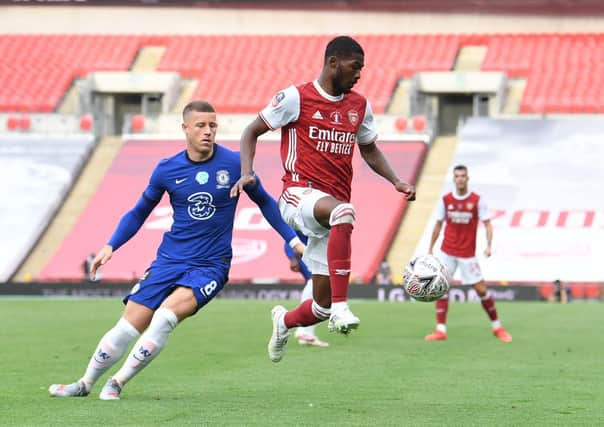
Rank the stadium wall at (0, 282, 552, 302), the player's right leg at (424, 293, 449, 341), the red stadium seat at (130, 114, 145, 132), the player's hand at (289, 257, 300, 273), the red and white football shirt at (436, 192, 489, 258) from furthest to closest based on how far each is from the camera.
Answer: the red stadium seat at (130, 114, 145, 132) < the stadium wall at (0, 282, 552, 302) < the red and white football shirt at (436, 192, 489, 258) < the player's right leg at (424, 293, 449, 341) < the player's hand at (289, 257, 300, 273)

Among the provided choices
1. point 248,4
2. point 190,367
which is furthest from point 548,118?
point 190,367

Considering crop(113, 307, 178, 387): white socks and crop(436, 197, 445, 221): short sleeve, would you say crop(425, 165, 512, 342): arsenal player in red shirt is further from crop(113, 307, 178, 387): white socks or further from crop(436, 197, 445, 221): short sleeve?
crop(113, 307, 178, 387): white socks

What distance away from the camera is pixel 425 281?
895 cm

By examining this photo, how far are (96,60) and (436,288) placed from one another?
Answer: 36.0 m

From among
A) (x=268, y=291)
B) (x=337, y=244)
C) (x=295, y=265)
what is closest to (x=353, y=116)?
(x=337, y=244)

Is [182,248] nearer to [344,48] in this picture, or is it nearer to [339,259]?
[339,259]

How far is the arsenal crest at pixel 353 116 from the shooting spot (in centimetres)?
912

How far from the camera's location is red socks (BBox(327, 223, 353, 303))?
8.59 metres

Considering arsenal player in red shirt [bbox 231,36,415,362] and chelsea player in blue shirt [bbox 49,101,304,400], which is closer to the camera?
arsenal player in red shirt [bbox 231,36,415,362]

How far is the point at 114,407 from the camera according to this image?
8945 mm

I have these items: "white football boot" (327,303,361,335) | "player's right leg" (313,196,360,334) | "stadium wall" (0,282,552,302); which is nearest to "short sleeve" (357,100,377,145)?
"player's right leg" (313,196,360,334)

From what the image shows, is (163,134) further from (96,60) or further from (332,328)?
(332,328)

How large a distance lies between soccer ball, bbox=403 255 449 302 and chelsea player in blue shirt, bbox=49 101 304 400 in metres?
1.03

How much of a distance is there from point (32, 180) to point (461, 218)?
23.9 m
